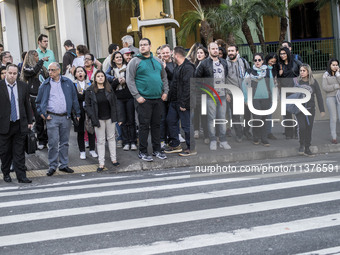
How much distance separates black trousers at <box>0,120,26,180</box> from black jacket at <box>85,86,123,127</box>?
1374 mm

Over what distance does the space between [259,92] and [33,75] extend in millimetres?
4683

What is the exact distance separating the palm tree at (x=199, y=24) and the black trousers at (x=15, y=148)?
900cm

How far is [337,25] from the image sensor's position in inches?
941

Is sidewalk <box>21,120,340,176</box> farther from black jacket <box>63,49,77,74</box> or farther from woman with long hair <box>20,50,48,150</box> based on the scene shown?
black jacket <box>63,49,77,74</box>

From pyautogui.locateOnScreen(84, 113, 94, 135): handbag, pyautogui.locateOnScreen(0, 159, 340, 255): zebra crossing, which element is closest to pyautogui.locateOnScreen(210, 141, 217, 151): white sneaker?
pyautogui.locateOnScreen(0, 159, 340, 255): zebra crossing

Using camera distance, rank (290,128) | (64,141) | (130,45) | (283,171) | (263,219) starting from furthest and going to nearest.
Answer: (130,45) → (290,128) → (64,141) → (283,171) → (263,219)

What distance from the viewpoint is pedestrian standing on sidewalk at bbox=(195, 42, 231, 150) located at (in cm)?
1209

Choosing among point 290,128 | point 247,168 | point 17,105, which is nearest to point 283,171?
point 247,168

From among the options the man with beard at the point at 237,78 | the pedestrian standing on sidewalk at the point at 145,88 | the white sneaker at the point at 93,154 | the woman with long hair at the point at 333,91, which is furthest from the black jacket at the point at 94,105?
the woman with long hair at the point at 333,91

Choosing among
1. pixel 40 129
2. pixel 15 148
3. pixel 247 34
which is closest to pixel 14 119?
pixel 15 148

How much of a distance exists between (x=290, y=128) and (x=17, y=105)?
5.57 meters

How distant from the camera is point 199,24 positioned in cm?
1917

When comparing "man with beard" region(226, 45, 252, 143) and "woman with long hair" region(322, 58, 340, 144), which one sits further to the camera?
"woman with long hair" region(322, 58, 340, 144)

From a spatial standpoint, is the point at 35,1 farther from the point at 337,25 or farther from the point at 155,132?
the point at 155,132
